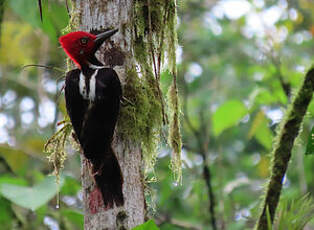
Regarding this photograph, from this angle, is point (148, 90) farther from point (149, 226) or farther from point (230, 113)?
point (230, 113)

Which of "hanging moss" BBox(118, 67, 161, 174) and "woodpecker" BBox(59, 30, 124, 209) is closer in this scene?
"woodpecker" BBox(59, 30, 124, 209)

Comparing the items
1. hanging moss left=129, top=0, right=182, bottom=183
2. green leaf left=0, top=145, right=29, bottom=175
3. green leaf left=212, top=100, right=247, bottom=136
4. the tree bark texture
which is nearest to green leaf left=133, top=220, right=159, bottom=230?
the tree bark texture

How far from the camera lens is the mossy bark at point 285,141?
293 cm

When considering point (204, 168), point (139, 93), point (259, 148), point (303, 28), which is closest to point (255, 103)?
point (204, 168)

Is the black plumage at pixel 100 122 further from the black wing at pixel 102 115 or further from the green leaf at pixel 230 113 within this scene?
the green leaf at pixel 230 113

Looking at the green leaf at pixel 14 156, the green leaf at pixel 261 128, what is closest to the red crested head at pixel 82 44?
the green leaf at pixel 261 128

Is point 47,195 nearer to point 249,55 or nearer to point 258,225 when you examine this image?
point 258,225

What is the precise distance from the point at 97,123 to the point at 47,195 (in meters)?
0.75

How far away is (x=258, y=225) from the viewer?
2.96m

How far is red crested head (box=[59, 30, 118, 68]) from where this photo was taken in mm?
2572

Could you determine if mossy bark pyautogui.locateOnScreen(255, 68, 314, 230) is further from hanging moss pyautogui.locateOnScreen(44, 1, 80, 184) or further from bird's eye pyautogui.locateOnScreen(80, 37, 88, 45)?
bird's eye pyautogui.locateOnScreen(80, 37, 88, 45)

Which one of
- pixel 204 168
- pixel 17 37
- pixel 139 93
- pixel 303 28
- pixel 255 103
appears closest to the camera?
pixel 139 93

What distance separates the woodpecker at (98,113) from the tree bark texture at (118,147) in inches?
1.5

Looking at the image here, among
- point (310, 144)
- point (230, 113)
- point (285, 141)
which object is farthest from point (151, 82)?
point (230, 113)
